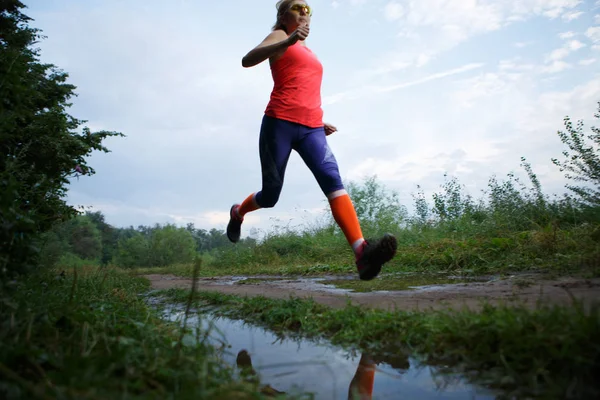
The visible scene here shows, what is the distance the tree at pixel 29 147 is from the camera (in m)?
1.68

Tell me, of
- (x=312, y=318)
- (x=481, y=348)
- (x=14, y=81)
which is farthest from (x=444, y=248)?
(x=14, y=81)

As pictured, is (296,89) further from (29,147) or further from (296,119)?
(29,147)

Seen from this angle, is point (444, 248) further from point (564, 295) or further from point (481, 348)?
point (481, 348)

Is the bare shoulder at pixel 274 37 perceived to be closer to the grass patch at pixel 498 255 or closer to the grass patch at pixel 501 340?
the grass patch at pixel 501 340

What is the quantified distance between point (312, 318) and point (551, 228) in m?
3.26

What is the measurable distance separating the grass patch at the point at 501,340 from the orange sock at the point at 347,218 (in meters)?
1.09

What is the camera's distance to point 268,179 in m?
3.68

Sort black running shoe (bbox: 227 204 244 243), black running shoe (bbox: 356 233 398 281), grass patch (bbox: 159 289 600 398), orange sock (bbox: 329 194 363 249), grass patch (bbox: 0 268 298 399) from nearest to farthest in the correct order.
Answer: grass patch (bbox: 0 268 298 399) → grass patch (bbox: 159 289 600 398) → black running shoe (bbox: 356 233 398 281) → orange sock (bbox: 329 194 363 249) → black running shoe (bbox: 227 204 244 243)

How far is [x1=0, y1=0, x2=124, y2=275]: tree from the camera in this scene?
168cm

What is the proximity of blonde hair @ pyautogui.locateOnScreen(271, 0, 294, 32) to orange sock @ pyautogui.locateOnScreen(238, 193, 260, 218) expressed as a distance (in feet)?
5.62

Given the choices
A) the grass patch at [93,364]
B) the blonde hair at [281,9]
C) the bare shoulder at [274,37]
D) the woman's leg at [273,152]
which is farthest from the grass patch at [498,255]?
the blonde hair at [281,9]

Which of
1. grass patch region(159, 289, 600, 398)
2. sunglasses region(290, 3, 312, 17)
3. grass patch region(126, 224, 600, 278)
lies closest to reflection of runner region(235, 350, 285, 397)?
grass patch region(159, 289, 600, 398)

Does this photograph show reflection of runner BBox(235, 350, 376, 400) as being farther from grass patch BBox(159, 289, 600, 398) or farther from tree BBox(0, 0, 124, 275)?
tree BBox(0, 0, 124, 275)

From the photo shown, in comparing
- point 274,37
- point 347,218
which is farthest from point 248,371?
point 274,37
